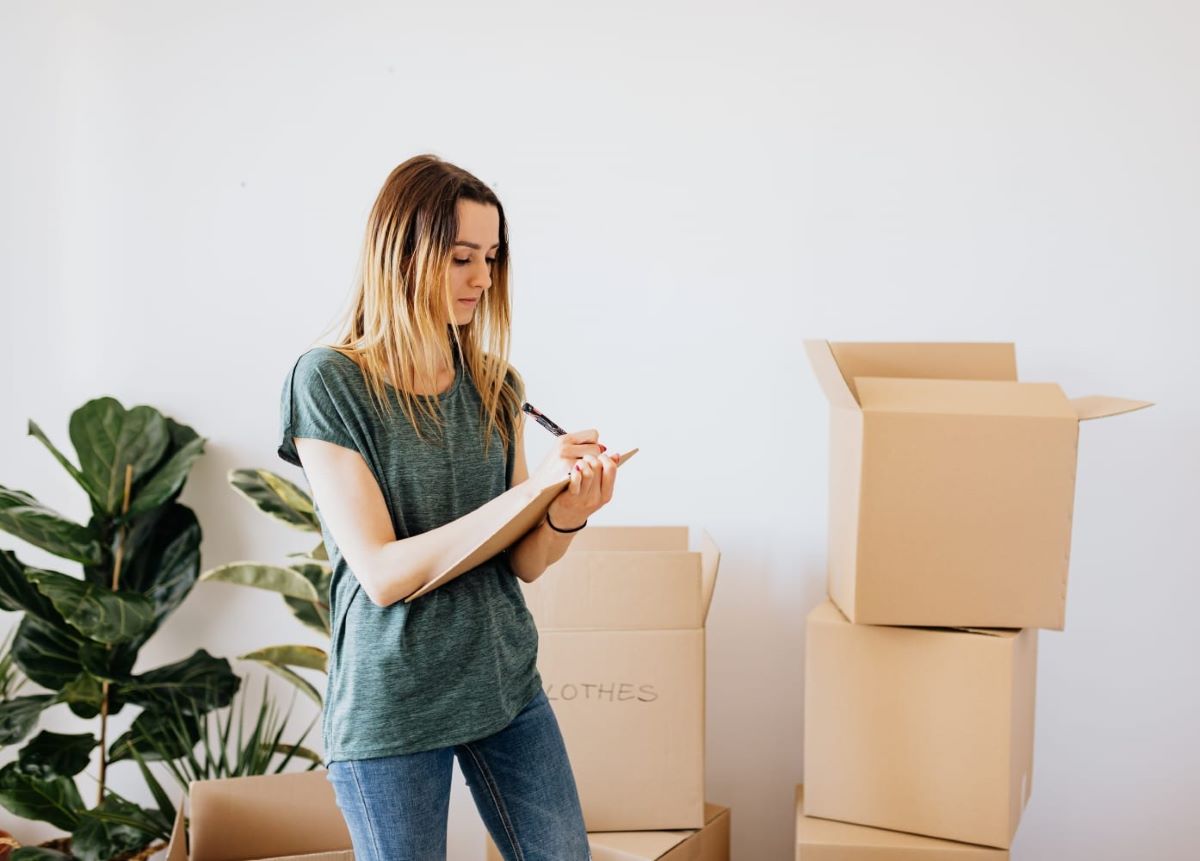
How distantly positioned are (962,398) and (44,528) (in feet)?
5.44

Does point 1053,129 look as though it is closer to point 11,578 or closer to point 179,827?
point 179,827

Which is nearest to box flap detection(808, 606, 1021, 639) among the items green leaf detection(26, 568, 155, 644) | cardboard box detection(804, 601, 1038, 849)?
cardboard box detection(804, 601, 1038, 849)

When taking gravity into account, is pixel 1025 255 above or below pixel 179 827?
above

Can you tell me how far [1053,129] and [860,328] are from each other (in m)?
0.49

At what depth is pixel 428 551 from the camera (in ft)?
3.83

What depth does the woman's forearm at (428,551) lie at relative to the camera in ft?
3.83

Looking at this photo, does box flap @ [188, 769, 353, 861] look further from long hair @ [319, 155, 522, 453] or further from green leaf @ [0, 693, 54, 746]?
long hair @ [319, 155, 522, 453]

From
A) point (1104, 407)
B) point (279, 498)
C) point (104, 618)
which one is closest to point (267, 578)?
point (279, 498)

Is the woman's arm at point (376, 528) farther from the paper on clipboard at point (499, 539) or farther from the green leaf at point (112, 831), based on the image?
the green leaf at point (112, 831)

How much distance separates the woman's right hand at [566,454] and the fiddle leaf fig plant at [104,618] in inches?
46.0

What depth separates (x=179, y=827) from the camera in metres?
1.77

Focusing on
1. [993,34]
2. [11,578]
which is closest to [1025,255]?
[993,34]

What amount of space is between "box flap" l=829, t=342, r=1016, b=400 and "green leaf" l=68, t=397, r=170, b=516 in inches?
54.8

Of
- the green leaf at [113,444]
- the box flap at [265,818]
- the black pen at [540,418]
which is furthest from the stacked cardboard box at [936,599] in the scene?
the green leaf at [113,444]
